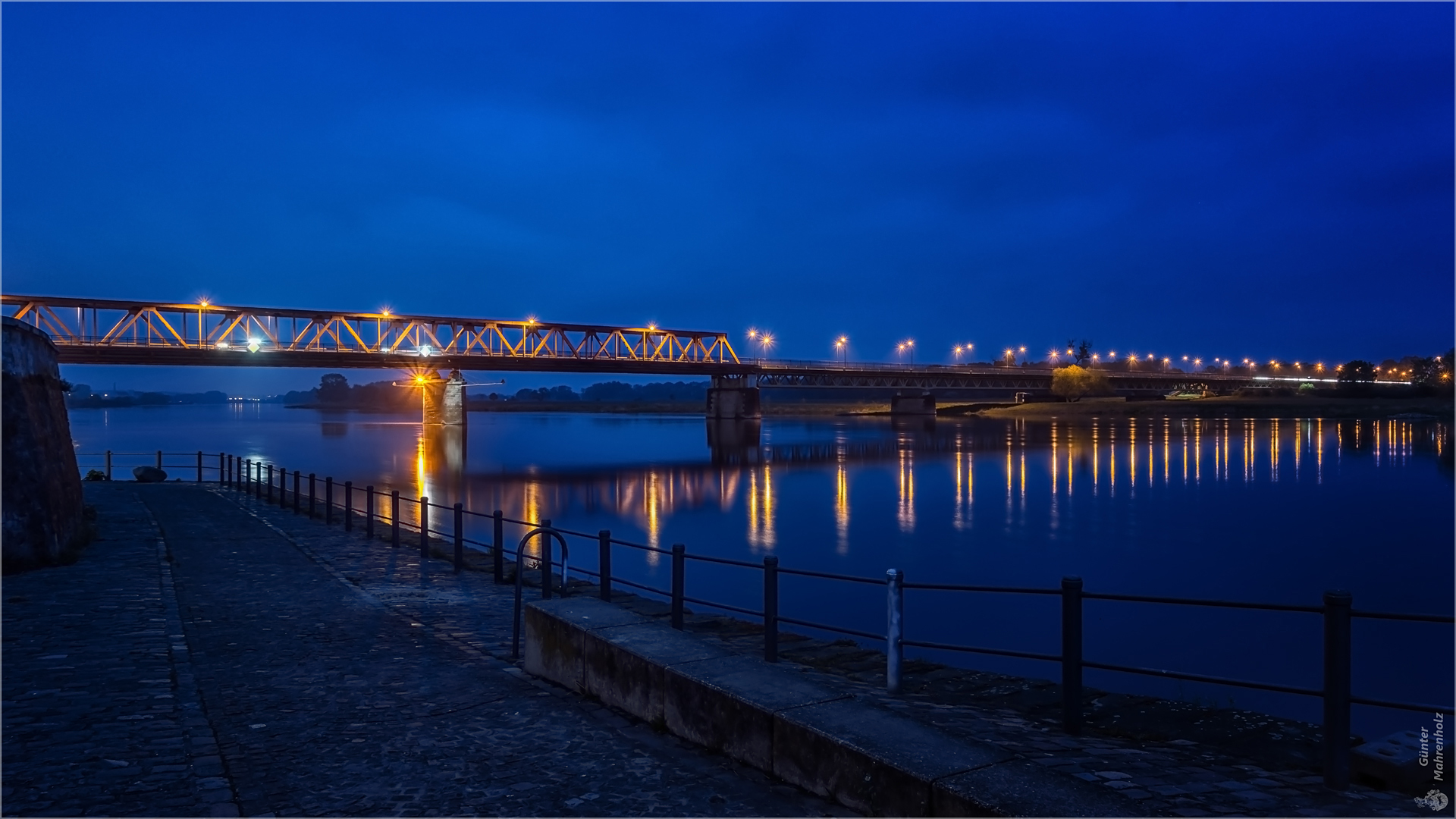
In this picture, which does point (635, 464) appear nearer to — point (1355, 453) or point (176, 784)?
point (1355, 453)

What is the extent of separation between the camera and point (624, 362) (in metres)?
110

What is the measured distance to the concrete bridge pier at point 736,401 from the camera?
5192 inches

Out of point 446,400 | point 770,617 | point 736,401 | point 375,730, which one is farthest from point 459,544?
point 736,401

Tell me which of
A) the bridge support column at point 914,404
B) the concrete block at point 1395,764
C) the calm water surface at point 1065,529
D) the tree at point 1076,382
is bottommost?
the calm water surface at point 1065,529

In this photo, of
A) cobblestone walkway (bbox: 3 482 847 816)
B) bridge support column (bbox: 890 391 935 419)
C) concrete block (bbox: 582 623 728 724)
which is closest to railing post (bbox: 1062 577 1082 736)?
cobblestone walkway (bbox: 3 482 847 816)

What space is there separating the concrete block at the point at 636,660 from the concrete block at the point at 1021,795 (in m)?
2.97

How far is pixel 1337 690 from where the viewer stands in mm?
5922

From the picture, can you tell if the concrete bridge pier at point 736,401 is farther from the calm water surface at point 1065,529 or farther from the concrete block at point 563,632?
the concrete block at point 563,632

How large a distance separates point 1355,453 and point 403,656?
243ft

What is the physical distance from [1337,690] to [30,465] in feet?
58.4

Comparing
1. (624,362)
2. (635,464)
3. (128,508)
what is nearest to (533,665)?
(128,508)

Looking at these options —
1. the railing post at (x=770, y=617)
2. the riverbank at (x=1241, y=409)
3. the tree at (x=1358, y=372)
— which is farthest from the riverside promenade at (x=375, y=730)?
the tree at (x=1358, y=372)

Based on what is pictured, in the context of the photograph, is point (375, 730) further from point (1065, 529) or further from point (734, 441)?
point (734, 441)

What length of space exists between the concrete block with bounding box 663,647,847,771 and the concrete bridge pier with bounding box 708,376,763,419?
123m
